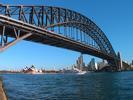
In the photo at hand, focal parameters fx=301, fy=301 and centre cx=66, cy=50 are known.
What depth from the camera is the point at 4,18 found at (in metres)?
40.7

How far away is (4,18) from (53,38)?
2140 cm

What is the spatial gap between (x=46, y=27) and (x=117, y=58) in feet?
328

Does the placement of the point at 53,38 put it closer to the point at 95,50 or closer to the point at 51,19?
the point at 51,19

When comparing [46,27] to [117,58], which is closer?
[46,27]

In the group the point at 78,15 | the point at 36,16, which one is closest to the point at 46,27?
the point at 36,16

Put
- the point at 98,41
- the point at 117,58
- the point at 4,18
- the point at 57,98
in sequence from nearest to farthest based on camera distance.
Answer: the point at 57,98, the point at 4,18, the point at 98,41, the point at 117,58

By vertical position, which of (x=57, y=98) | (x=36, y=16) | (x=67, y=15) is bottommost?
(x=57, y=98)

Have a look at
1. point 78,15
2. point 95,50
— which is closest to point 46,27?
point 78,15

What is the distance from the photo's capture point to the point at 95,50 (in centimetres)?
10350

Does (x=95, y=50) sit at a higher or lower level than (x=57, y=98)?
higher

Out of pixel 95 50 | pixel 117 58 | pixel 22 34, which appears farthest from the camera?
pixel 117 58

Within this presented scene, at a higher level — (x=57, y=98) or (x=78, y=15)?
(x=78, y=15)

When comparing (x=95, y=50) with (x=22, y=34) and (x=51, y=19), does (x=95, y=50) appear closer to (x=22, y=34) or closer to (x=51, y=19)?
(x=51, y=19)

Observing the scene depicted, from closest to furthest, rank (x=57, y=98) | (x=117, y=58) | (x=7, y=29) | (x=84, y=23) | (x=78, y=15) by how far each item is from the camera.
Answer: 1. (x=57, y=98)
2. (x=7, y=29)
3. (x=78, y=15)
4. (x=84, y=23)
5. (x=117, y=58)
